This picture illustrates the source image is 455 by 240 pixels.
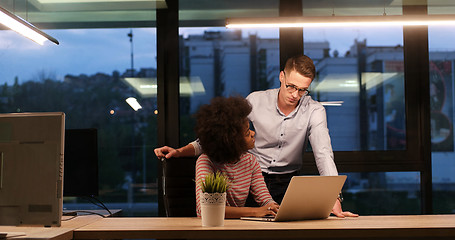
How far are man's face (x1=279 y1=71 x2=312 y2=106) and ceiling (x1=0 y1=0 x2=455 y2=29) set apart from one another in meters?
1.28

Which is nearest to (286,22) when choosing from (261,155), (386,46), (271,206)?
(261,155)

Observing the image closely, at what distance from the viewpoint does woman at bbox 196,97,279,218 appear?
218cm

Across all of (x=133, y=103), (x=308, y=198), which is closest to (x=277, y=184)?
(x=308, y=198)

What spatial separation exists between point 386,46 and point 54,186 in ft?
10.0

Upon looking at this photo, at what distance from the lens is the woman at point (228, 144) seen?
2.18 meters

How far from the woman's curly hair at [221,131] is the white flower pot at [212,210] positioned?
14.7 inches

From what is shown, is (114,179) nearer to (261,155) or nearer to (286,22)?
(261,155)

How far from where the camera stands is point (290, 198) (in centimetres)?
194

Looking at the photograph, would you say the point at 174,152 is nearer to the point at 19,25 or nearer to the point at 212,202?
the point at 212,202

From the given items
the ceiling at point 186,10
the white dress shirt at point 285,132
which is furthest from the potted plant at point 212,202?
the ceiling at point 186,10

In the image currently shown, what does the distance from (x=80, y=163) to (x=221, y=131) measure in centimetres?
84

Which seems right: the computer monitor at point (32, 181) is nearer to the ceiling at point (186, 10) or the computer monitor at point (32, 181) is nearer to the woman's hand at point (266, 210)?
the woman's hand at point (266, 210)

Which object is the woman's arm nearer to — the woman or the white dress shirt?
the woman

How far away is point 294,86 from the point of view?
288cm
